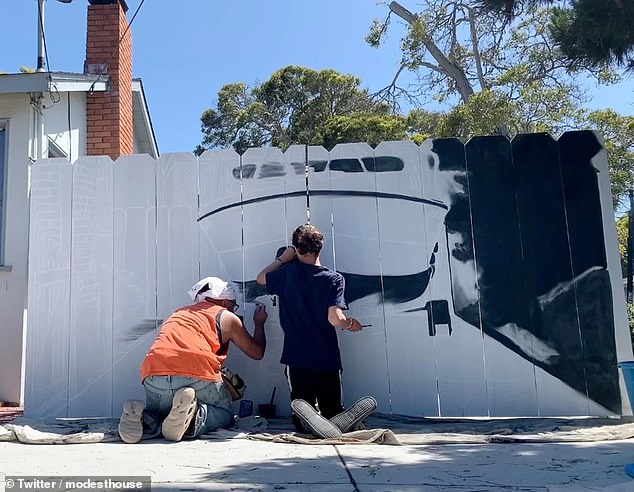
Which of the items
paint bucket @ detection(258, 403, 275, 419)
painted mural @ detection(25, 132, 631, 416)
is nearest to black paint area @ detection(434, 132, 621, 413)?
painted mural @ detection(25, 132, 631, 416)

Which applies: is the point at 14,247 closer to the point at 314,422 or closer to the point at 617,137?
the point at 314,422

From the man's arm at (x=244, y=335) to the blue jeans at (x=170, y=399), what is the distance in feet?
1.07

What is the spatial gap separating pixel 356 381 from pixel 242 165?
1960 mm

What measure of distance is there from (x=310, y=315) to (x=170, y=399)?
1.12 metres

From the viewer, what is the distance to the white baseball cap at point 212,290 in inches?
177

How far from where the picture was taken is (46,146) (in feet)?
19.9

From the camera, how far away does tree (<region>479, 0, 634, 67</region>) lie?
4668mm

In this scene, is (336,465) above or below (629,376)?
below

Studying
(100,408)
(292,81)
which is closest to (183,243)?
(100,408)

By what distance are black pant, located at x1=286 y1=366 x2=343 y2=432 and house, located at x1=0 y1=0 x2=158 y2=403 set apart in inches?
105

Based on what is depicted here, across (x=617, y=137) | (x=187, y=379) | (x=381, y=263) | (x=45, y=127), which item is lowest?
(x=187, y=379)

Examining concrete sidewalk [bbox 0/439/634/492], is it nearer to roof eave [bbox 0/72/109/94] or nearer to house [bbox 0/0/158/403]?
house [bbox 0/0/158/403]

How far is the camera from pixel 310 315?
14.2 ft

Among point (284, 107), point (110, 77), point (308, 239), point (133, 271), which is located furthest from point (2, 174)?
point (284, 107)
